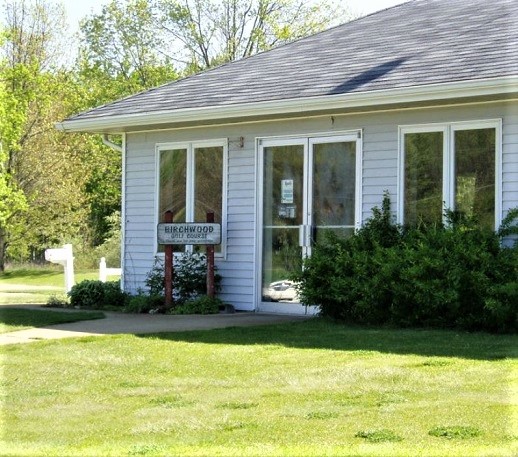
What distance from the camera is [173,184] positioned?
15602mm

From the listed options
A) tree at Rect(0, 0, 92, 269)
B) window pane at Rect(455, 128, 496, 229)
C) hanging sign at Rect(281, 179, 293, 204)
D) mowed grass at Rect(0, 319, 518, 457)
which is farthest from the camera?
tree at Rect(0, 0, 92, 269)

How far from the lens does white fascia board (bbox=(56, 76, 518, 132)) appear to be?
37.5 ft

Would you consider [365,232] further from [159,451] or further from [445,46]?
[159,451]

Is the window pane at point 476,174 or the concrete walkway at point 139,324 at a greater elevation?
the window pane at point 476,174

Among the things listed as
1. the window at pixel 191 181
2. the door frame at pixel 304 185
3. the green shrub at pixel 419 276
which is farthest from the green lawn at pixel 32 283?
the green shrub at pixel 419 276

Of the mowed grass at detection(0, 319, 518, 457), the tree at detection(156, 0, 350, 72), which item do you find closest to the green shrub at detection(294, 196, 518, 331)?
the mowed grass at detection(0, 319, 518, 457)

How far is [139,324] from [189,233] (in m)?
2.37

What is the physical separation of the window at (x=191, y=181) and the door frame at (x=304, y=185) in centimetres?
67

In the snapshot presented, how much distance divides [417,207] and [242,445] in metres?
7.65

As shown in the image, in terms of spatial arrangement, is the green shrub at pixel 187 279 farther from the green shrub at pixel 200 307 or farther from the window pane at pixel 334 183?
the window pane at pixel 334 183

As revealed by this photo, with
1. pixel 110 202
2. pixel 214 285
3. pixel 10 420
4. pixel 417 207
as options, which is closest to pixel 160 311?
pixel 214 285

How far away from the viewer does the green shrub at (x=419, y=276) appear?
1096 cm

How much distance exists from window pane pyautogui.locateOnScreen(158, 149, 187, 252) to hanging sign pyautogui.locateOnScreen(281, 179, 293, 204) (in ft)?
6.25

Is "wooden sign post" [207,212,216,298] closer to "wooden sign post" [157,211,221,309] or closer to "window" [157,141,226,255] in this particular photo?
"wooden sign post" [157,211,221,309]
